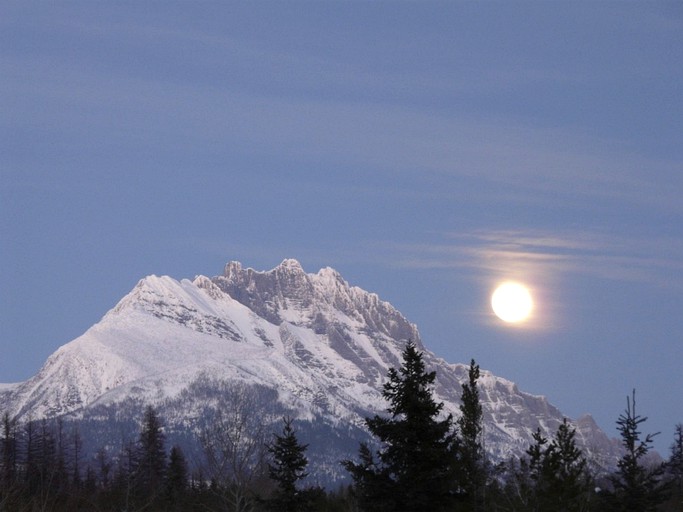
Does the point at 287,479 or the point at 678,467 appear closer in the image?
the point at 287,479

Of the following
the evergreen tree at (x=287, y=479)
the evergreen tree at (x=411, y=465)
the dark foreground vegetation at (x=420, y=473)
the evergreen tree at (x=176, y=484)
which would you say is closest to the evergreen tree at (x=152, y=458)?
the evergreen tree at (x=176, y=484)

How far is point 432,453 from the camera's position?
41812mm

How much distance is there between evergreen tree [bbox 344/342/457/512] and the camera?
41.7 meters

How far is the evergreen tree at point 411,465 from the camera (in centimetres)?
4166

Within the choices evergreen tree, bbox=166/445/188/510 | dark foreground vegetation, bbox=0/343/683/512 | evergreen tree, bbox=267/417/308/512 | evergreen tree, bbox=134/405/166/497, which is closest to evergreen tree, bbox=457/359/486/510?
dark foreground vegetation, bbox=0/343/683/512

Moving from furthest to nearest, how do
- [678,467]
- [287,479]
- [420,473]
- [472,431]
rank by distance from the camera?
[678,467]
[287,479]
[472,431]
[420,473]

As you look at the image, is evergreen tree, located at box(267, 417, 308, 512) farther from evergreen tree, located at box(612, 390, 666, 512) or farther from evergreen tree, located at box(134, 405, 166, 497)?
evergreen tree, located at box(134, 405, 166, 497)

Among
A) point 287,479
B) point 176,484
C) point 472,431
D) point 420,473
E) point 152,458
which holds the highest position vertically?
point 152,458

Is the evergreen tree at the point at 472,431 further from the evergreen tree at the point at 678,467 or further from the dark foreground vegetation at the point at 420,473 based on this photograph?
the evergreen tree at the point at 678,467

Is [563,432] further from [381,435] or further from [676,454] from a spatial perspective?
[676,454]

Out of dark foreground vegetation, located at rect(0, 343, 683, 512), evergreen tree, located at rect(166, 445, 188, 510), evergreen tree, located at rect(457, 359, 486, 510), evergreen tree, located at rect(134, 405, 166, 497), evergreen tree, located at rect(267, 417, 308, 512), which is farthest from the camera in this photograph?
evergreen tree, located at rect(134, 405, 166, 497)

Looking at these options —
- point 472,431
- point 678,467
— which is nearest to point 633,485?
point 472,431

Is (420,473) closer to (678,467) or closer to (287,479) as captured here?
(287,479)

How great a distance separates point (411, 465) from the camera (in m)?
42.2
